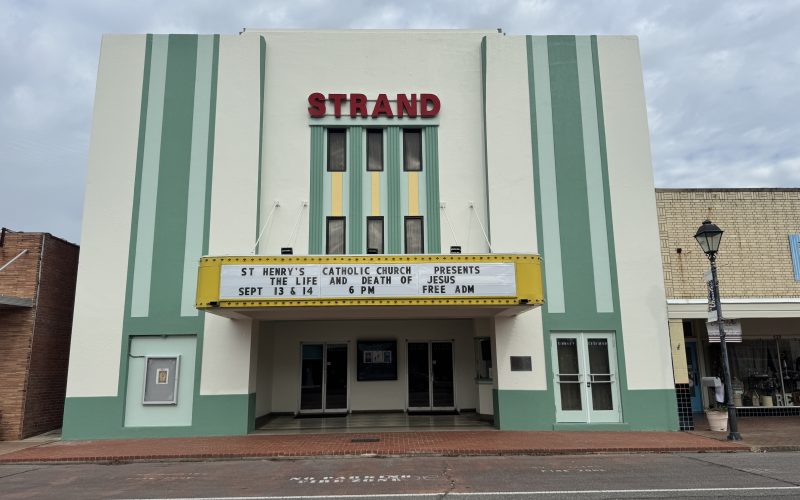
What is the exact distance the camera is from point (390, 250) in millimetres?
15898

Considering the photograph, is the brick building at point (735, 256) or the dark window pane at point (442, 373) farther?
the dark window pane at point (442, 373)

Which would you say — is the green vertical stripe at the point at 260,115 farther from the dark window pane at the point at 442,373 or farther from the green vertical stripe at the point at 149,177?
the dark window pane at the point at 442,373

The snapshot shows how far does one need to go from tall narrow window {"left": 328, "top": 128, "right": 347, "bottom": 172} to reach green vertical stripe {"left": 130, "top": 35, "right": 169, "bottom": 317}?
486 centimetres

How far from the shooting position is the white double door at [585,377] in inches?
585

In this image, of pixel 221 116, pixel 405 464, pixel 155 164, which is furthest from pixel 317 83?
pixel 405 464

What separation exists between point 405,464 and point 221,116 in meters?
10.9

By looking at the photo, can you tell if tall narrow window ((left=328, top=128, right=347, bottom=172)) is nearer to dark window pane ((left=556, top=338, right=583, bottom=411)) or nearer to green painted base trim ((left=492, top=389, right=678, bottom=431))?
green painted base trim ((left=492, top=389, right=678, bottom=431))

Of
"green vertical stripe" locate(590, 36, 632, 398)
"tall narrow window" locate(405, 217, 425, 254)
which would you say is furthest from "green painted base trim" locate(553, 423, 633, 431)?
"tall narrow window" locate(405, 217, 425, 254)

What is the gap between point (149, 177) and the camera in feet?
51.3

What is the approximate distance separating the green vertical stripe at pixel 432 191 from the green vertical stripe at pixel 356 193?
1.90 metres

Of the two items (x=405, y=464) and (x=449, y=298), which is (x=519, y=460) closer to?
(x=405, y=464)

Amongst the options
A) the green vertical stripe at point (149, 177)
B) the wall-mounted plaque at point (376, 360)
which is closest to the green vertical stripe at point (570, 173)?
the wall-mounted plaque at point (376, 360)

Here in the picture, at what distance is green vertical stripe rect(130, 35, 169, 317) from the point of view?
593 inches

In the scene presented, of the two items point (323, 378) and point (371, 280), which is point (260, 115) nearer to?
point (371, 280)
